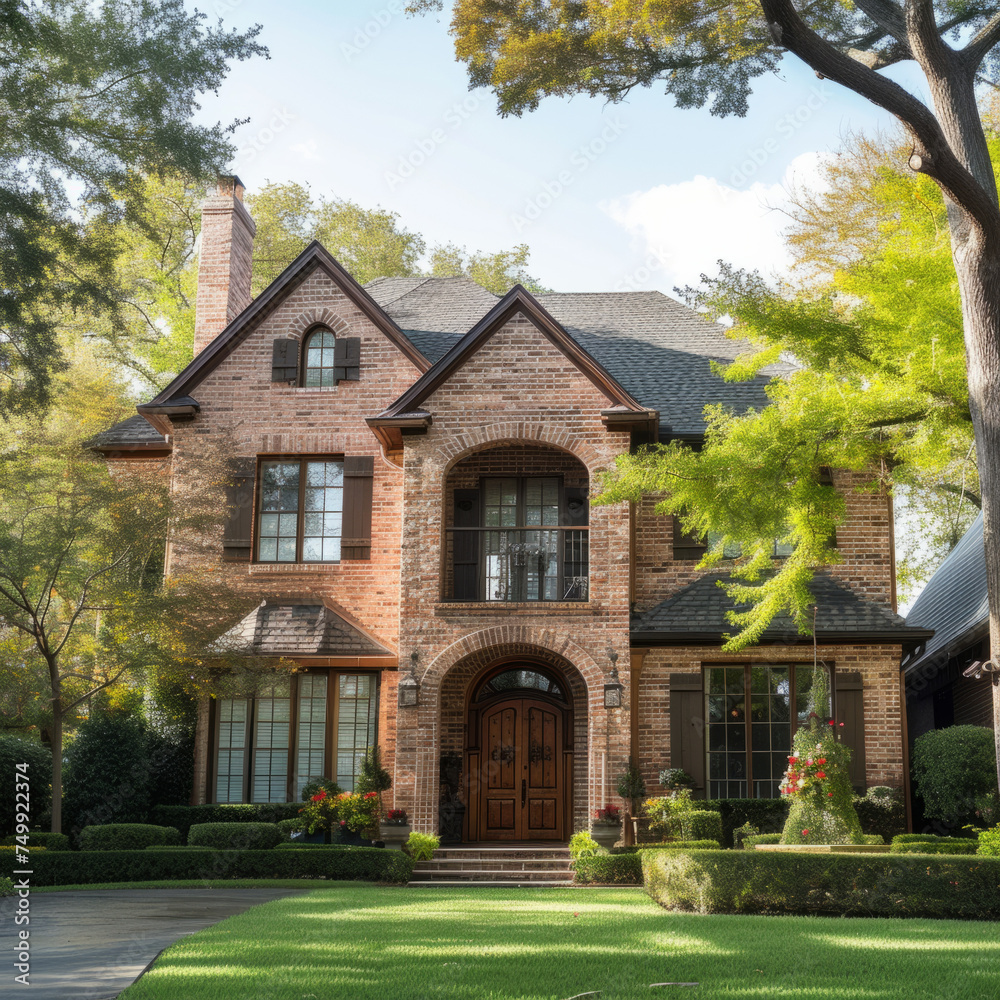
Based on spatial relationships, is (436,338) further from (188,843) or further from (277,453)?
(188,843)

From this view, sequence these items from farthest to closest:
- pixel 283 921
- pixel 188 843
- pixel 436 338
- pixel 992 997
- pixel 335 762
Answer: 1. pixel 436 338
2. pixel 335 762
3. pixel 188 843
4. pixel 283 921
5. pixel 992 997

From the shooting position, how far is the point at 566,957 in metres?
6.72

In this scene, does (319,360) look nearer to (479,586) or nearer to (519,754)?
(479,586)

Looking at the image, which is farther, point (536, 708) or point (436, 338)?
point (436, 338)

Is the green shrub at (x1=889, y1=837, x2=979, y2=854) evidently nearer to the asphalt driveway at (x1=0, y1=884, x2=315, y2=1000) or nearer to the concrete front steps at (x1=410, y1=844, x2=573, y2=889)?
the concrete front steps at (x1=410, y1=844, x2=573, y2=889)

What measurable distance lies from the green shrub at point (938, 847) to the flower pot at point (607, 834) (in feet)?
13.2

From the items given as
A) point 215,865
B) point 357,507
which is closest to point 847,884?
point 215,865

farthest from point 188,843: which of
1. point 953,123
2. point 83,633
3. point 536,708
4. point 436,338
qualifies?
point 953,123

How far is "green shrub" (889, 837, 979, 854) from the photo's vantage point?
39.0 ft

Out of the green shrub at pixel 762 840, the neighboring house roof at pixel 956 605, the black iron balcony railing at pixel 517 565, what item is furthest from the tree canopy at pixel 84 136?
the neighboring house roof at pixel 956 605

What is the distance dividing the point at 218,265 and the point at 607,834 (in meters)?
12.8

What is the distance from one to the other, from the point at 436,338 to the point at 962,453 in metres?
9.30

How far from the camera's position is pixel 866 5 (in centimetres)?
1242

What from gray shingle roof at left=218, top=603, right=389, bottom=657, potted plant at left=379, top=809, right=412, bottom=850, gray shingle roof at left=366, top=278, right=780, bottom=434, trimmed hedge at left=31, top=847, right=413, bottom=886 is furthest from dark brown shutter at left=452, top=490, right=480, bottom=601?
trimmed hedge at left=31, top=847, right=413, bottom=886
